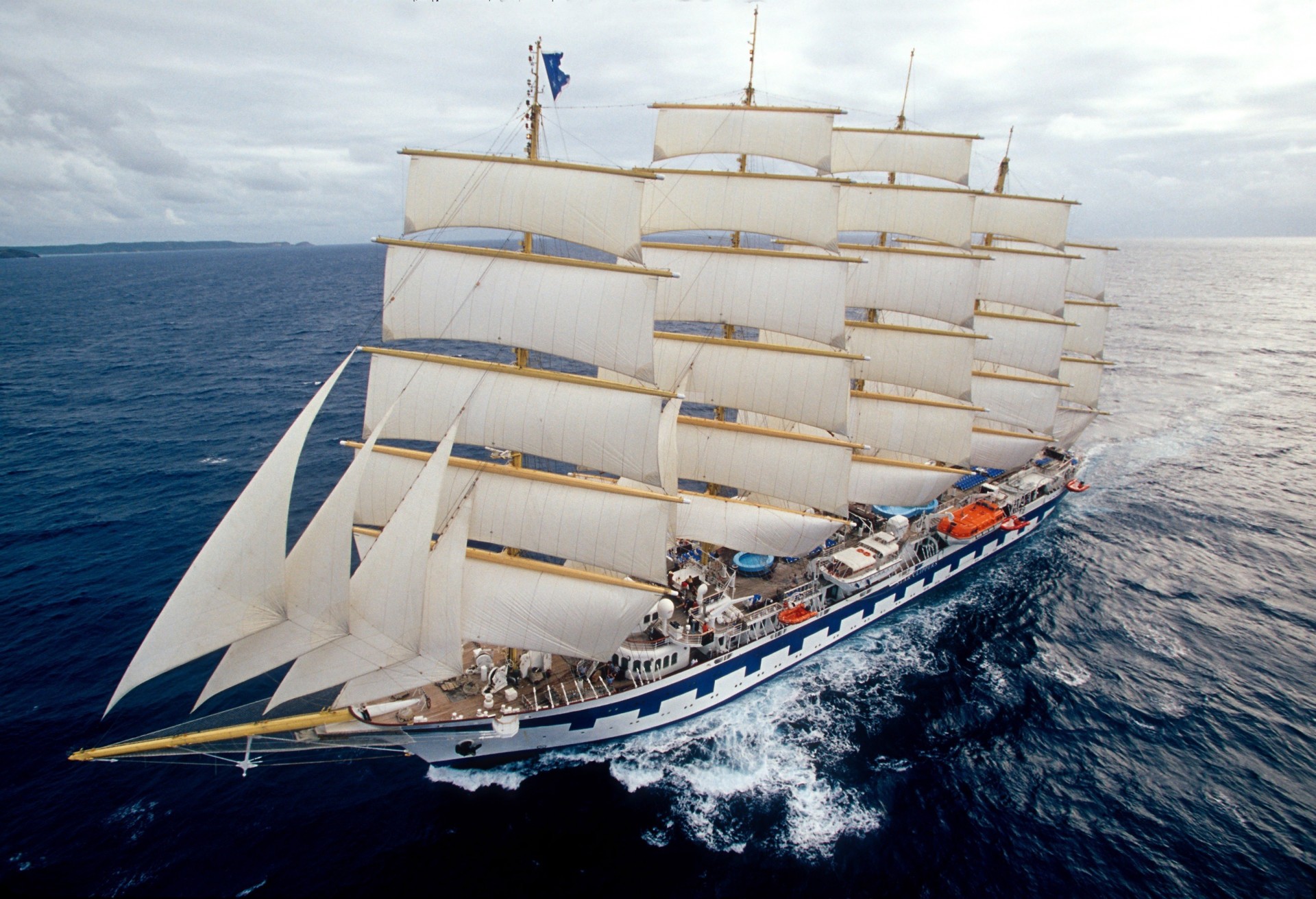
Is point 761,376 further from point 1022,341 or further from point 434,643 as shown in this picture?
point 1022,341

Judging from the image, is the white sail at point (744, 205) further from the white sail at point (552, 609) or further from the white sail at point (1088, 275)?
the white sail at point (1088, 275)

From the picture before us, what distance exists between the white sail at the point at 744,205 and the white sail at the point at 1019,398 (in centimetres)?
2137

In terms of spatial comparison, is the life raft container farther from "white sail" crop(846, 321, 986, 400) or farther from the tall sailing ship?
"white sail" crop(846, 321, 986, 400)

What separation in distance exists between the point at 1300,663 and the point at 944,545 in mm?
17467

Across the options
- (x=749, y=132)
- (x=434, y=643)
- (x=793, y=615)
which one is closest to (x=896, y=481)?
(x=793, y=615)

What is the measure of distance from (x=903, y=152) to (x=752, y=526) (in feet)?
92.7

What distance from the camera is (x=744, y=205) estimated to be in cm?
3391

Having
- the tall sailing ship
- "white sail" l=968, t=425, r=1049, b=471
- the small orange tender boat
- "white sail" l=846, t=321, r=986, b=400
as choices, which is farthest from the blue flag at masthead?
"white sail" l=968, t=425, r=1049, b=471

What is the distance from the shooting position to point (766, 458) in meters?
33.6

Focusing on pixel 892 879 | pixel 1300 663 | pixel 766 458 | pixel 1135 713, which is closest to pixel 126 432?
pixel 766 458

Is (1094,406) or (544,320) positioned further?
(1094,406)

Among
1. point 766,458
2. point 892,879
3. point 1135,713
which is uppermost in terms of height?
point 766,458

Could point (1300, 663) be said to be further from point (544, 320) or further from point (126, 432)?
point (126, 432)

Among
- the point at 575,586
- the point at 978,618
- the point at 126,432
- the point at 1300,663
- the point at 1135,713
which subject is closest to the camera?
the point at 575,586
